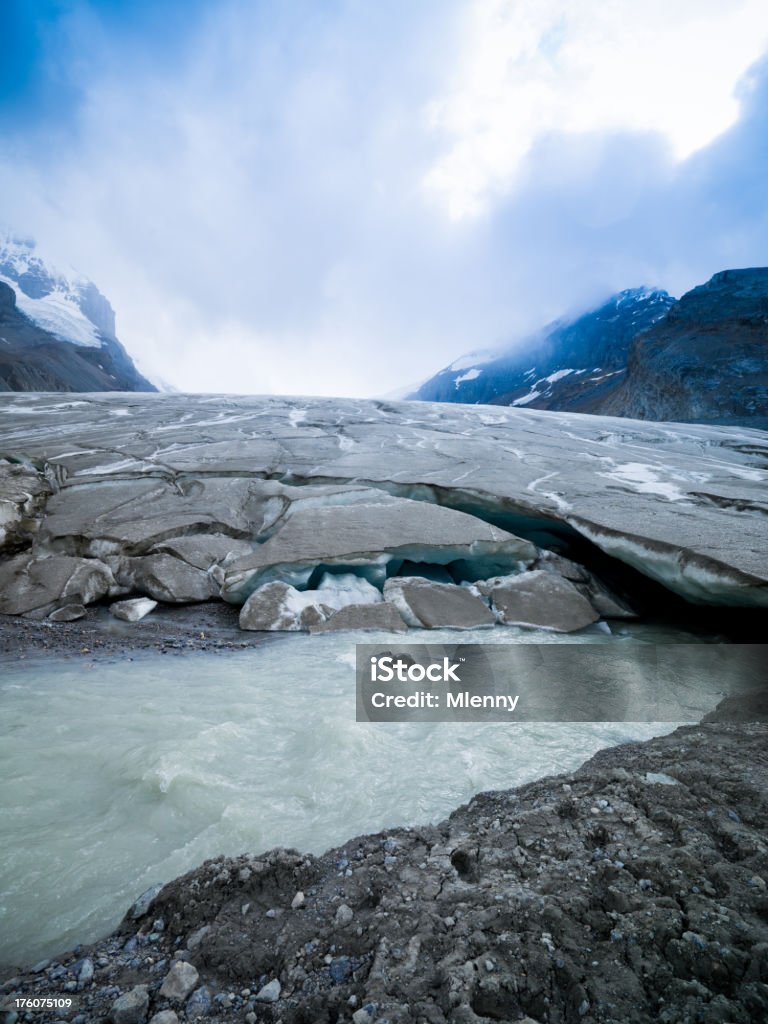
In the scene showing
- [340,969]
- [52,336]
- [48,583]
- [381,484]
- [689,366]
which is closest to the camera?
[340,969]

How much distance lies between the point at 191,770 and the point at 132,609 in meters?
3.31

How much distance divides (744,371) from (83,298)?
115 metres

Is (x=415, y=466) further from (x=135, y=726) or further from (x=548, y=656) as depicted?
(x=135, y=726)

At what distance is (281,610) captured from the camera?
5.19 meters

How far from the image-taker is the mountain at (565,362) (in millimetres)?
55334

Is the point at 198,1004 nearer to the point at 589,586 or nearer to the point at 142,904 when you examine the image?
the point at 142,904

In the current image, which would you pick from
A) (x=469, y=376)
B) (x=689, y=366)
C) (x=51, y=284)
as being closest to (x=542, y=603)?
(x=689, y=366)

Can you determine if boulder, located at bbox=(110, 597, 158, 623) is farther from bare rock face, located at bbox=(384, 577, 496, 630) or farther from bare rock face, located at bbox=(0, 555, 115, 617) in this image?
bare rock face, located at bbox=(384, 577, 496, 630)

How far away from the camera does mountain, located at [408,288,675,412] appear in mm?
55334

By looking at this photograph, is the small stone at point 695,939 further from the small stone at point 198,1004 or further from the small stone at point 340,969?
the small stone at point 198,1004

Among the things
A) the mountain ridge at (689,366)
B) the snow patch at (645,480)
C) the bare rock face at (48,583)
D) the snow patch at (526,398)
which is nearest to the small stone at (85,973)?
the bare rock face at (48,583)

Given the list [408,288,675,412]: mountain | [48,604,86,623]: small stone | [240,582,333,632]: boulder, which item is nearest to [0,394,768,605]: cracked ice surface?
[240,582,333,632]: boulder

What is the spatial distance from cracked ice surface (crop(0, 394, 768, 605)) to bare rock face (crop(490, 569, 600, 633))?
0.62 metres

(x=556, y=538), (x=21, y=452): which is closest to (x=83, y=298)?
(x=21, y=452)
